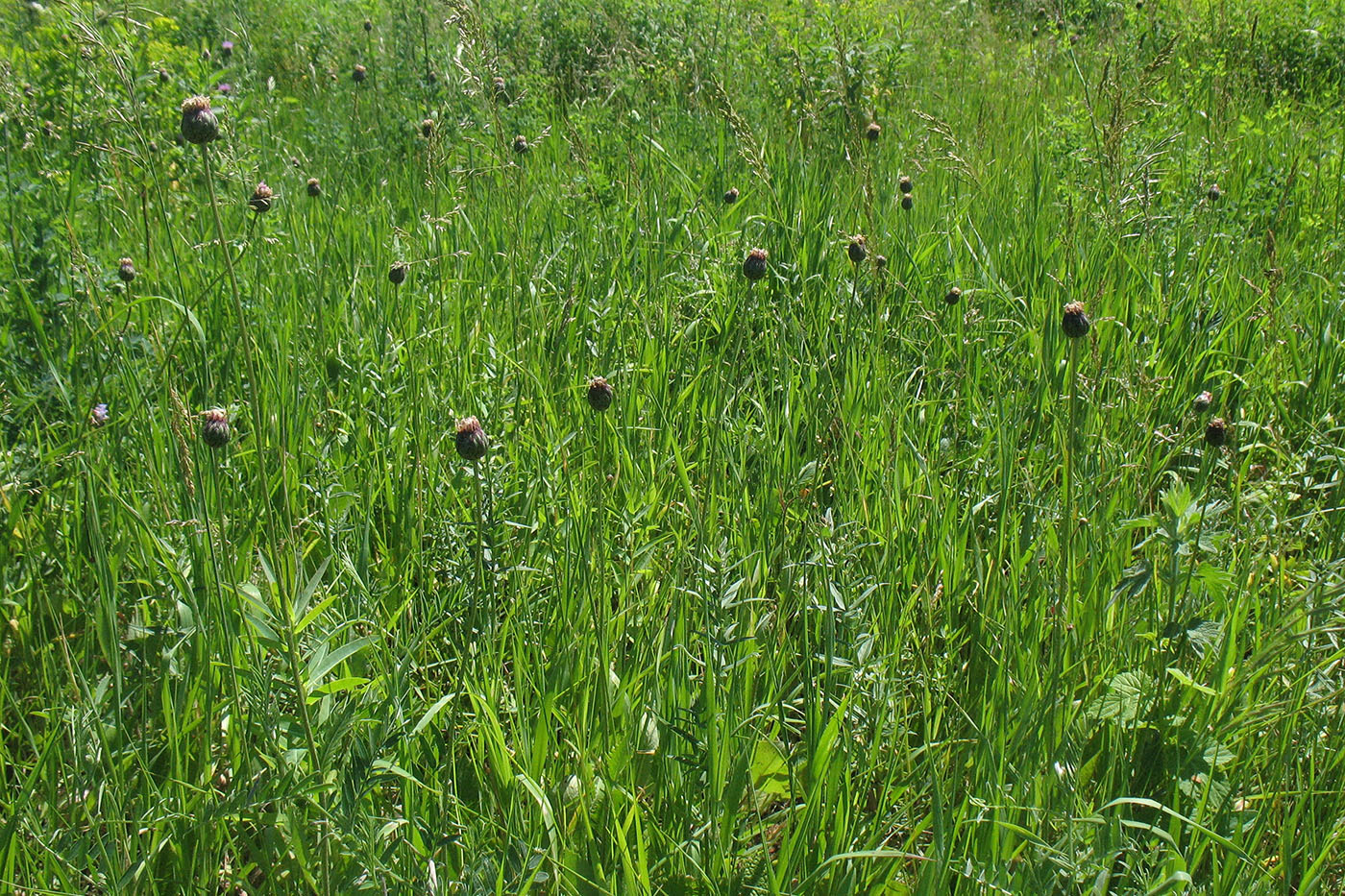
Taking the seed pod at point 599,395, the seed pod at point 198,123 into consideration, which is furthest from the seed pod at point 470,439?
the seed pod at point 198,123

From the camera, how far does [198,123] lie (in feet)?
4.01

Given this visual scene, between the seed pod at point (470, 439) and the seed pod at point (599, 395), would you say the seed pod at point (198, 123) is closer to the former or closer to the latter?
the seed pod at point (470, 439)

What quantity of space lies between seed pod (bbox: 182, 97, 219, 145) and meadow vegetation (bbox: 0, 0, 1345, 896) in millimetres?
40

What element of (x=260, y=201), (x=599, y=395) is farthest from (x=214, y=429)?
(x=260, y=201)

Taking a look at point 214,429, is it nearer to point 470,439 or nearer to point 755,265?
point 470,439

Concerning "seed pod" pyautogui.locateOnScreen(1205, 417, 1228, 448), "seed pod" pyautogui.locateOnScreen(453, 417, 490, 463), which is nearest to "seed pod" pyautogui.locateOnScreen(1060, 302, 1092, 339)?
"seed pod" pyautogui.locateOnScreen(1205, 417, 1228, 448)

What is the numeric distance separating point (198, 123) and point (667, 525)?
1136 millimetres

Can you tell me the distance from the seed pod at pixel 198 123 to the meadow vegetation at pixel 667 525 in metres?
0.04

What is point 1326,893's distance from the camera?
1354 mm

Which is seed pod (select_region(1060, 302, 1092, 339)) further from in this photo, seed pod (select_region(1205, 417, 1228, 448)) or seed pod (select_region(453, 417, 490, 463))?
seed pod (select_region(453, 417, 490, 463))

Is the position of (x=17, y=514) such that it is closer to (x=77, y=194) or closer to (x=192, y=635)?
(x=192, y=635)

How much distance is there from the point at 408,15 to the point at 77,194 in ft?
12.9

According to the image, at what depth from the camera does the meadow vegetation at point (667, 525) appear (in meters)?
1.31

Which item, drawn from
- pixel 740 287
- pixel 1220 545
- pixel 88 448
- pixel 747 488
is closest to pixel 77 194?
pixel 88 448
